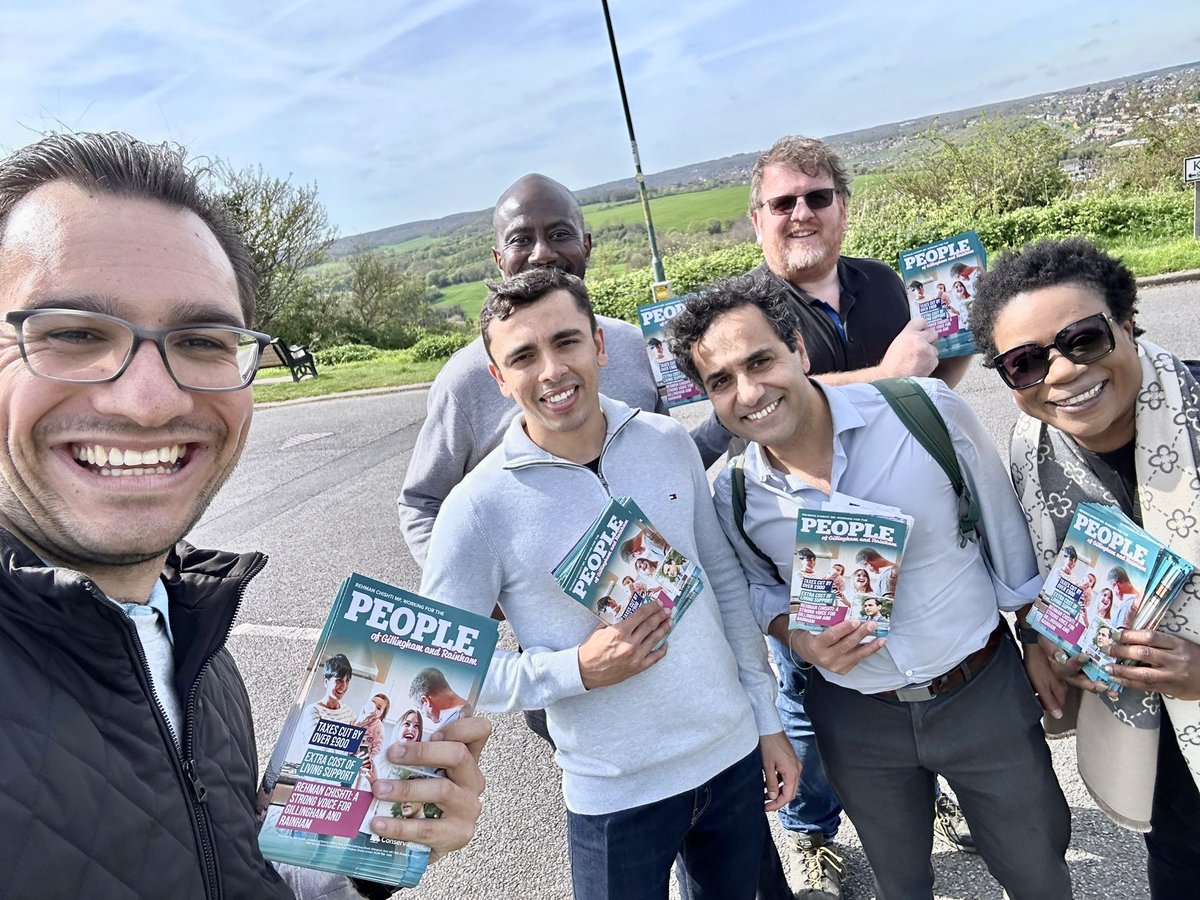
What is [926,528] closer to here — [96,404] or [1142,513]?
[1142,513]

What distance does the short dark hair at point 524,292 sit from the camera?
199 centimetres

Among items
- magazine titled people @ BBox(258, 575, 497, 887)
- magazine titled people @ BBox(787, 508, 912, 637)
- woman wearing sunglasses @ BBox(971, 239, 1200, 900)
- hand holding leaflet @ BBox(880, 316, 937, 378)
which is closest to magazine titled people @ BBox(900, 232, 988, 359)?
hand holding leaflet @ BBox(880, 316, 937, 378)

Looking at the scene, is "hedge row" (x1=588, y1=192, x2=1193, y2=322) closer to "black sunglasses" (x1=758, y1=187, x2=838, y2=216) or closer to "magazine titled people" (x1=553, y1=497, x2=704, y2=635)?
"black sunglasses" (x1=758, y1=187, x2=838, y2=216)

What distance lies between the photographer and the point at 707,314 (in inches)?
80.0

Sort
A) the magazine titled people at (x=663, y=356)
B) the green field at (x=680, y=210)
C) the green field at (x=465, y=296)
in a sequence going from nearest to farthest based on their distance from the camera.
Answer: the magazine titled people at (x=663, y=356) < the green field at (x=465, y=296) < the green field at (x=680, y=210)

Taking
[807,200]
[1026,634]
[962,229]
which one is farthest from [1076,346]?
[962,229]

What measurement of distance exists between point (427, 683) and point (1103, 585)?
1531 mm

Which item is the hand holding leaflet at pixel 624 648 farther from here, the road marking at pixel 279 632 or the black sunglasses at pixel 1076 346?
the road marking at pixel 279 632

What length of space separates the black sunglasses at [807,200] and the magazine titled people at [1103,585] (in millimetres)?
1520

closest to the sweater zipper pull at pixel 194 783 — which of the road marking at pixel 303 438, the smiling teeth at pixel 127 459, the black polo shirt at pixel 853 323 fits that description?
the smiling teeth at pixel 127 459

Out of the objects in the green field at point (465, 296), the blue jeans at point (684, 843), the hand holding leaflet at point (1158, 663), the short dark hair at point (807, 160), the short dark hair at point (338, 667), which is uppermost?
the green field at point (465, 296)

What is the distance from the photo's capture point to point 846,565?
1769mm

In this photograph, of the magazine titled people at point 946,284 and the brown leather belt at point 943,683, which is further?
the magazine titled people at point 946,284

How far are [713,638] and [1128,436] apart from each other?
117 cm
